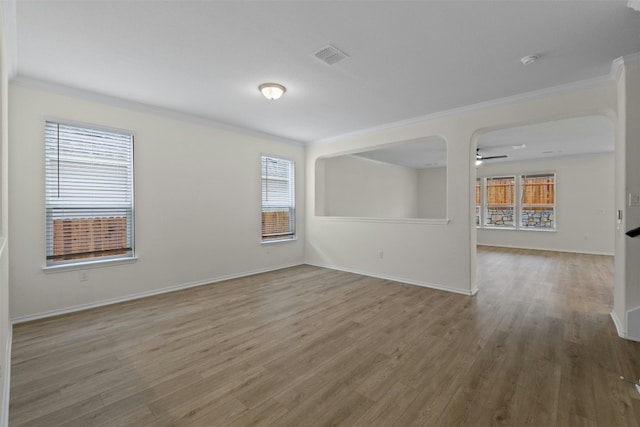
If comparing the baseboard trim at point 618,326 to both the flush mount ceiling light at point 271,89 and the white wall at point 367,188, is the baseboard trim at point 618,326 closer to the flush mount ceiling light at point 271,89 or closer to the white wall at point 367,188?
the flush mount ceiling light at point 271,89

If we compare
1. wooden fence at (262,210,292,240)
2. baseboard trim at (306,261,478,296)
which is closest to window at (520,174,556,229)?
baseboard trim at (306,261,478,296)

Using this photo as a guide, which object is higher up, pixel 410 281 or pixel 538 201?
pixel 538 201

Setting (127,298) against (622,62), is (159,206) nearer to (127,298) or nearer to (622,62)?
(127,298)

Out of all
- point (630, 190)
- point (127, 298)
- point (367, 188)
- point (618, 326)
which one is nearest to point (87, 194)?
point (127, 298)

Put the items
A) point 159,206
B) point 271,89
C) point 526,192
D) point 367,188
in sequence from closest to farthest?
1. point 271,89
2. point 159,206
3. point 367,188
4. point 526,192

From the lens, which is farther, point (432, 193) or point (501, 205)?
point (432, 193)

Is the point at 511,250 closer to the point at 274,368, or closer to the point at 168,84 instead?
the point at 274,368

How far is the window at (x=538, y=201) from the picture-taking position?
8320mm

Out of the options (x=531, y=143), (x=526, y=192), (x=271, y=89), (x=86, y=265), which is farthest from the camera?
(x=526, y=192)

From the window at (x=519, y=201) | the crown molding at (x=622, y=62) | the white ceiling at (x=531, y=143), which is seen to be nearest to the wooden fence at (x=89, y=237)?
the white ceiling at (x=531, y=143)

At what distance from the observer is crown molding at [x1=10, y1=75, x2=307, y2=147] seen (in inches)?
125

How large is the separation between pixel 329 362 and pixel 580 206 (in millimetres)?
9082

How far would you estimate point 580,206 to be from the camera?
783 cm

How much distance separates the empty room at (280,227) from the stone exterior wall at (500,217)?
3.43 metres
